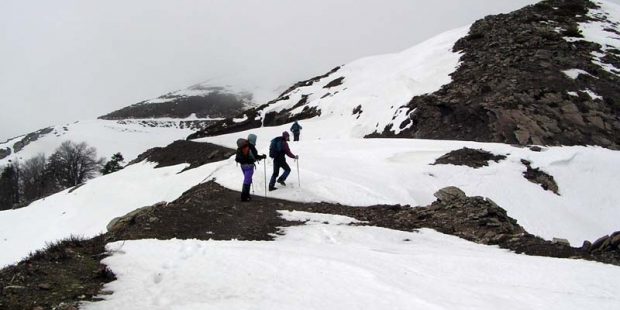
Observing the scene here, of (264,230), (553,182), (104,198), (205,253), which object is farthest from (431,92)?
(205,253)

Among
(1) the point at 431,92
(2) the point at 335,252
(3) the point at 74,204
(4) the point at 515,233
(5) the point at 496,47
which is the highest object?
(5) the point at 496,47

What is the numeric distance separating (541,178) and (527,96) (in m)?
14.1

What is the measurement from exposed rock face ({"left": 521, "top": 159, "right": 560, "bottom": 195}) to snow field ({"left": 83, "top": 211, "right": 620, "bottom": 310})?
39.6 feet

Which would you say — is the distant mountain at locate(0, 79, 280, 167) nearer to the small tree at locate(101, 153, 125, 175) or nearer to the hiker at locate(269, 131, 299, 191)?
the small tree at locate(101, 153, 125, 175)

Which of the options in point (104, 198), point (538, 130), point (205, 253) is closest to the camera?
point (205, 253)

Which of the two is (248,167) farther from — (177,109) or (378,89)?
(177,109)

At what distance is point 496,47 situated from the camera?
139ft

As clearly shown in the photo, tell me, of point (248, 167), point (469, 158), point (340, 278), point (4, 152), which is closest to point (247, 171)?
point (248, 167)

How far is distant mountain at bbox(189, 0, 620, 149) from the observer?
31.5 metres

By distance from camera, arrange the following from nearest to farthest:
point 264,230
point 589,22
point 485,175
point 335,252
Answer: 1. point 335,252
2. point 264,230
3. point 485,175
4. point 589,22

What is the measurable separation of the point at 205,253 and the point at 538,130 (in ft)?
89.6

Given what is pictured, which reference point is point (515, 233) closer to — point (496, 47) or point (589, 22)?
point (496, 47)

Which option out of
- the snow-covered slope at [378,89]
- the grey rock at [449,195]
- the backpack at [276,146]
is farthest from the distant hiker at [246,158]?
the snow-covered slope at [378,89]

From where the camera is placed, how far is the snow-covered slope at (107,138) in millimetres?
110312
